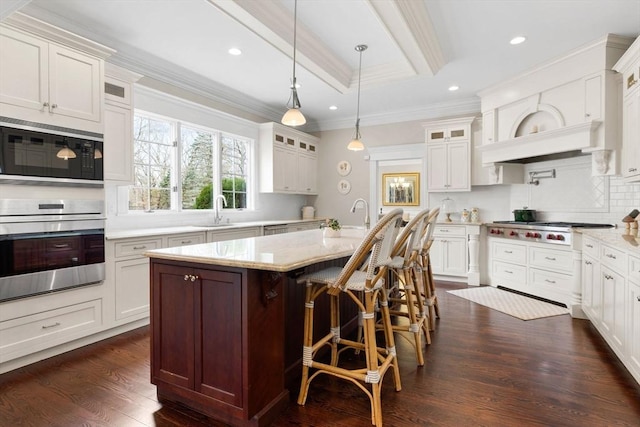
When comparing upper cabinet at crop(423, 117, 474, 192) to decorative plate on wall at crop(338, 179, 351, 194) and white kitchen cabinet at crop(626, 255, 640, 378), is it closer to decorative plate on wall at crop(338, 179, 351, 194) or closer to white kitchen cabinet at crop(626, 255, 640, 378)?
decorative plate on wall at crop(338, 179, 351, 194)

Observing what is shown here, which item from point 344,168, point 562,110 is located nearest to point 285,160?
point 344,168

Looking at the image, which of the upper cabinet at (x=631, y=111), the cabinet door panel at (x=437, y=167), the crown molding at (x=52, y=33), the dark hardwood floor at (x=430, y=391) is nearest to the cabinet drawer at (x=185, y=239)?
the dark hardwood floor at (x=430, y=391)

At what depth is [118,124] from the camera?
3.35 meters

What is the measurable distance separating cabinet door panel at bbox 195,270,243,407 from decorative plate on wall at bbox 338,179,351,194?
4.94 m

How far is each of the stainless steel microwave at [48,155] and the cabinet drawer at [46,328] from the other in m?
1.03

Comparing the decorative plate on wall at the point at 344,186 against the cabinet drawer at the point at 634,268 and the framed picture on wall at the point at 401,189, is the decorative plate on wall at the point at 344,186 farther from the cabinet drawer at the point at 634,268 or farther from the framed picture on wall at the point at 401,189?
the cabinet drawer at the point at 634,268

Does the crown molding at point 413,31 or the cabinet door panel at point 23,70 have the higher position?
the crown molding at point 413,31

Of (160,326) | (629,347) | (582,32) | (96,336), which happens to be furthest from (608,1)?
(96,336)

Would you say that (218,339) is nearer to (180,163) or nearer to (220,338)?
(220,338)

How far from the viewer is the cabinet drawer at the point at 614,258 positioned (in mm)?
2426

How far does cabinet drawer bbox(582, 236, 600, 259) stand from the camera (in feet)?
10.1

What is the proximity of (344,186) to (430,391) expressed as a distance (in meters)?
4.78

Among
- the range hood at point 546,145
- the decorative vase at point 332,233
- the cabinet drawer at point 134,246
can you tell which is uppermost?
the range hood at point 546,145

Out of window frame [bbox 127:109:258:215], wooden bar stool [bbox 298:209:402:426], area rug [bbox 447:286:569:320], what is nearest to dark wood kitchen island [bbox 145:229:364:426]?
wooden bar stool [bbox 298:209:402:426]
